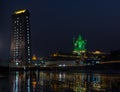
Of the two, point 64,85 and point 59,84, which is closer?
point 64,85

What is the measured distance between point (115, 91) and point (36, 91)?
7.40 meters

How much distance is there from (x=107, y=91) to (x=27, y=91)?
7.54 m

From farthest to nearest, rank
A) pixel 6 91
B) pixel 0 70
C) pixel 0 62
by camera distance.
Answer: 1. pixel 0 62
2. pixel 0 70
3. pixel 6 91

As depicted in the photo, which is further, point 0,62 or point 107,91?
point 0,62

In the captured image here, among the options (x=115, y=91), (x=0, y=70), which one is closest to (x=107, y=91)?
(x=115, y=91)

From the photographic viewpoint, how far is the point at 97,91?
29344 mm

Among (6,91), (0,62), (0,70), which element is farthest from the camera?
(0,62)

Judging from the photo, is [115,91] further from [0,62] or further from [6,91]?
[0,62]

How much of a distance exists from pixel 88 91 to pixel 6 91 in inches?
295

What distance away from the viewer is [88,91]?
28.7 m

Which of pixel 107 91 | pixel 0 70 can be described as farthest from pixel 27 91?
pixel 0 70

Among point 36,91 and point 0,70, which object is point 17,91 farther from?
point 0,70

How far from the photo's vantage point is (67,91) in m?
28.6

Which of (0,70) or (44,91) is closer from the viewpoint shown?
(44,91)
